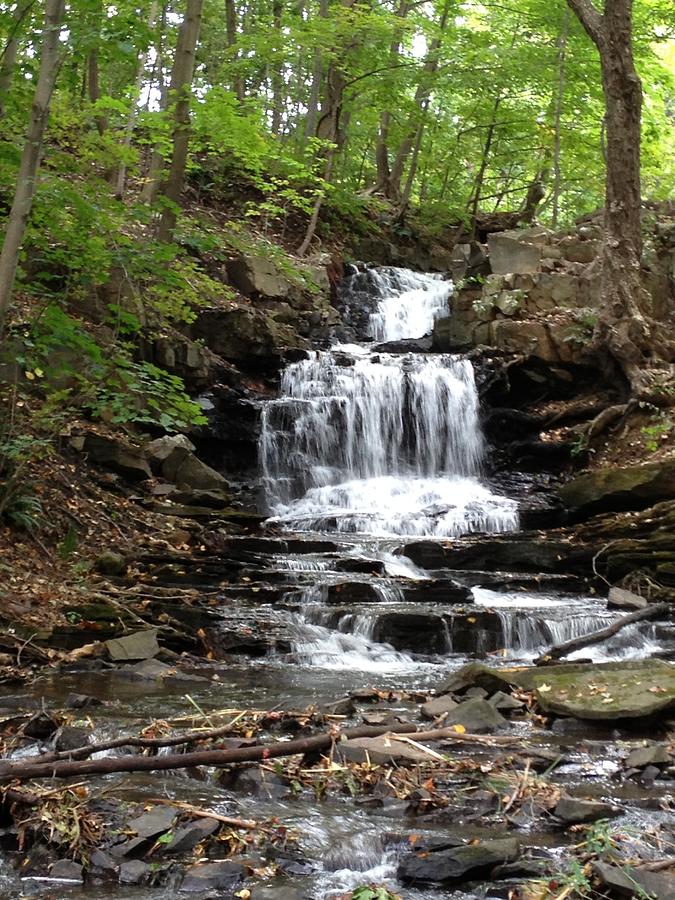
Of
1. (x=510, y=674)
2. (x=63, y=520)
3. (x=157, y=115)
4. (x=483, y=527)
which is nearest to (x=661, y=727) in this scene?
(x=510, y=674)

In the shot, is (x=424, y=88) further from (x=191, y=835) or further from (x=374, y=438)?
(x=191, y=835)

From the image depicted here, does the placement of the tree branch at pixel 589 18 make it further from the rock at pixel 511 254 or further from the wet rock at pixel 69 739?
the wet rock at pixel 69 739

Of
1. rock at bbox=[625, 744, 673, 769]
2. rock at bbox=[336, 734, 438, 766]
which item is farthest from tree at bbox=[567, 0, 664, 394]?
rock at bbox=[336, 734, 438, 766]

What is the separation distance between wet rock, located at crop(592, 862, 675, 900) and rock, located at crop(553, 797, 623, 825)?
24.2 inches

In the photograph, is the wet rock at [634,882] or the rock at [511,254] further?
the rock at [511,254]

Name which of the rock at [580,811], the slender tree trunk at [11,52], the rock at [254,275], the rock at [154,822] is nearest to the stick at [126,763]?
the rock at [154,822]

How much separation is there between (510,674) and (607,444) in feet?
29.0

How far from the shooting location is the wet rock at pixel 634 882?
8.83 feet

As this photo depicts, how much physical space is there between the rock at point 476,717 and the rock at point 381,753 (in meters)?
0.69

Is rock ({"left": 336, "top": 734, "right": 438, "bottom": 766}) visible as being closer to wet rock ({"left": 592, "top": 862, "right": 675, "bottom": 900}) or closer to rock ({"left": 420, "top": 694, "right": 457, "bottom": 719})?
rock ({"left": 420, "top": 694, "right": 457, "bottom": 719})

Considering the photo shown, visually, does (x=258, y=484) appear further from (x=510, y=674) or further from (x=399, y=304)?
(x=510, y=674)

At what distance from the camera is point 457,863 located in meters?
3.06

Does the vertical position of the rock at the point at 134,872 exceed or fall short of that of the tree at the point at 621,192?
it falls short

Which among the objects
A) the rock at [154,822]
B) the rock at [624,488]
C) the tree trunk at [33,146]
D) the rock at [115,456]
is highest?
the tree trunk at [33,146]
